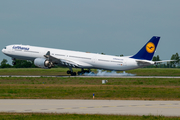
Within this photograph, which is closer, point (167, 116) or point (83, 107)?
point (167, 116)

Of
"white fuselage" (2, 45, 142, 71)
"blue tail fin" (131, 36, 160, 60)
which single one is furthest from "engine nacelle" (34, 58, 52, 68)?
"blue tail fin" (131, 36, 160, 60)

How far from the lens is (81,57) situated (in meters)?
66.1

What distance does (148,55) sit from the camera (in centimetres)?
6081

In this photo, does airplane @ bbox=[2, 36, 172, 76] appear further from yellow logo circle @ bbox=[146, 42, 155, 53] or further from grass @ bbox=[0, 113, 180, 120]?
grass @ bbox=[0, 113, 180, 120]

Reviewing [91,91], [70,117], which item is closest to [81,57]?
[91,91]

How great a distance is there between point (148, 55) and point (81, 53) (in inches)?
625

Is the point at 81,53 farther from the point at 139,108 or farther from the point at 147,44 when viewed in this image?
the point at 139,108

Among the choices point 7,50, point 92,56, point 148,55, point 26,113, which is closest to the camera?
point 26,113

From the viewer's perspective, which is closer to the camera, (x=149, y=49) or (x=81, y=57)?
(x=149, y=49)

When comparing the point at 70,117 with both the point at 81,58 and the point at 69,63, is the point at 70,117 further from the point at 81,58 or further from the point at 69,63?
the point at 81,58

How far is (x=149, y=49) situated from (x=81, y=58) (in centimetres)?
1569

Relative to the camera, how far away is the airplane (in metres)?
61.1

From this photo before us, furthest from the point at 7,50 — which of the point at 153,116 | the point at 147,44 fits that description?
the point at 153,116

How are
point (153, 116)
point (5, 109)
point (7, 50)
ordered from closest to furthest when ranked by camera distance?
1. point (153, 116)
2. point (5, 109)
3. point (7, 50)
